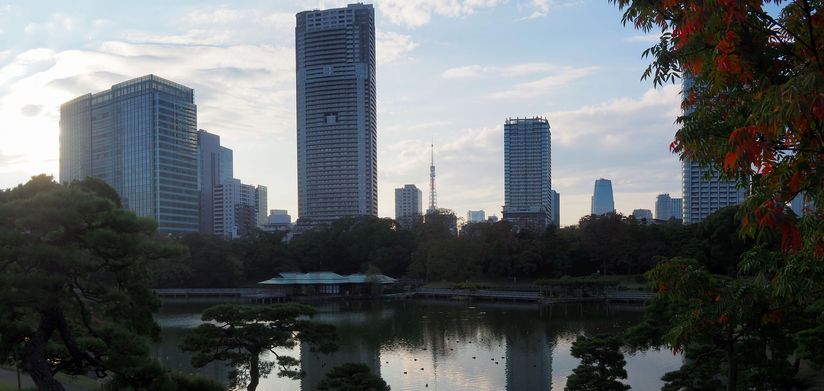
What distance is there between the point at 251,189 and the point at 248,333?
11220 cm

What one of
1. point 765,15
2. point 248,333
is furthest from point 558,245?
point 765,15

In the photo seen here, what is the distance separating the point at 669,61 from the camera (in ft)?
13.1

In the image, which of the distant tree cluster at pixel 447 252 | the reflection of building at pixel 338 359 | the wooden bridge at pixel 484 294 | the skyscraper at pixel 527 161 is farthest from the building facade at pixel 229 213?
the reflection of building at pixel 338 359

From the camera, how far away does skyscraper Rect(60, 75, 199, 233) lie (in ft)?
224

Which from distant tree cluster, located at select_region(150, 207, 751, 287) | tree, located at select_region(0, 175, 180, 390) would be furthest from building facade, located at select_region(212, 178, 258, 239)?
tree, located at select_region(0, 175, 180, 390)

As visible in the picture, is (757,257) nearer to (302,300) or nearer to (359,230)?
(302,300)

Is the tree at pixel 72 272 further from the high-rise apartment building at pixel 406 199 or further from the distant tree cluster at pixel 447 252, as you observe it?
the high-rise apartment building at pixel 406 199

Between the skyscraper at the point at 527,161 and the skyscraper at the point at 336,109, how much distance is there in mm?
25211

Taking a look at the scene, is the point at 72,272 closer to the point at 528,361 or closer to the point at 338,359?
the point at 338,359

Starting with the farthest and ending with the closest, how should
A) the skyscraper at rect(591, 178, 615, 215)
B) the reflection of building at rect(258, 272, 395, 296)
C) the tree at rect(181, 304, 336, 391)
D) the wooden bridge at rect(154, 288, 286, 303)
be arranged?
1. the skyscraper at rect(591, 178, 615, 215)
2. the reflection of building at rect(258, 272, 395, 296)
3. the wooden bridge at rect(154, 288, 286, 303)
4. the tree at rect(181, 304, 336, 391)

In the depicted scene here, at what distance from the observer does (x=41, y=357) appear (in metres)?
7.20

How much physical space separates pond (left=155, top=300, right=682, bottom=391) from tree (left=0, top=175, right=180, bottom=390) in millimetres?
5832

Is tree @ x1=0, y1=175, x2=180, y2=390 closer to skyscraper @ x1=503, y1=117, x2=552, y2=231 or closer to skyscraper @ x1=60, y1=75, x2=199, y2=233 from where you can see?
skyscraper @ x1=60, y1=75, x2=199, y2=233

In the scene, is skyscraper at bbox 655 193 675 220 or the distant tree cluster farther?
skyscraper at bbox 655 193 675 220
